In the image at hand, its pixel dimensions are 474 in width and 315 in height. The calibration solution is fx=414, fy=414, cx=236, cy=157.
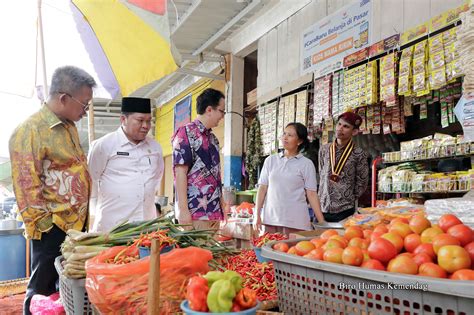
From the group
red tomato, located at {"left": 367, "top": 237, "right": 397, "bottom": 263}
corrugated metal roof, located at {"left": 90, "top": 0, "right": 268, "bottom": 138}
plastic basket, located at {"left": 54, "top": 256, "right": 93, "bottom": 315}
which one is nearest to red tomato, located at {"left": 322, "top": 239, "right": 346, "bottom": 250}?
red tomato, located at {"left": 367, "top": 237, "right": 397, "bottom": 263}

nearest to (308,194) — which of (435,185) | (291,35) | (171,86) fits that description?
(435,185)

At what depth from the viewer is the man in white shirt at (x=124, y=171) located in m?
2.75

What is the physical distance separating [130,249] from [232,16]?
20.0ft

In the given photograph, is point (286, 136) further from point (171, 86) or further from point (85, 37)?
point (171, 86)

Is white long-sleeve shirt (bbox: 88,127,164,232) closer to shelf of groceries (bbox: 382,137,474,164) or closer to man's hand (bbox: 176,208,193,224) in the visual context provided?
man's hand (bbox: 176,208,193,224)

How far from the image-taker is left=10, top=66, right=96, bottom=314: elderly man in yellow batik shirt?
6.97 feet

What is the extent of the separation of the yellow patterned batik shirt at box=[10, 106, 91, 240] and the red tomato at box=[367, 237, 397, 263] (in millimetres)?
1647

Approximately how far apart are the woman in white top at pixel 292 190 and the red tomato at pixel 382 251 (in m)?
2.28

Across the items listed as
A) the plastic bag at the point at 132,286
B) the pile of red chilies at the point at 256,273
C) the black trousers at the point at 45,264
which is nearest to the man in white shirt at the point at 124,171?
the black trousers at the point at 45,264

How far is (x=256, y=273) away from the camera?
1736 mm

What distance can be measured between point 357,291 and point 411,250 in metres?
0.36

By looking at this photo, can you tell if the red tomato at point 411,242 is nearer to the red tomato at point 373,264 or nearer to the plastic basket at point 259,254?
the red tomato at point 373,264

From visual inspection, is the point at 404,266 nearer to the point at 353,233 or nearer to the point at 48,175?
the point at 353,233

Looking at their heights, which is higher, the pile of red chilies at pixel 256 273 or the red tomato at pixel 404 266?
the red tomato at pixel 404 266
